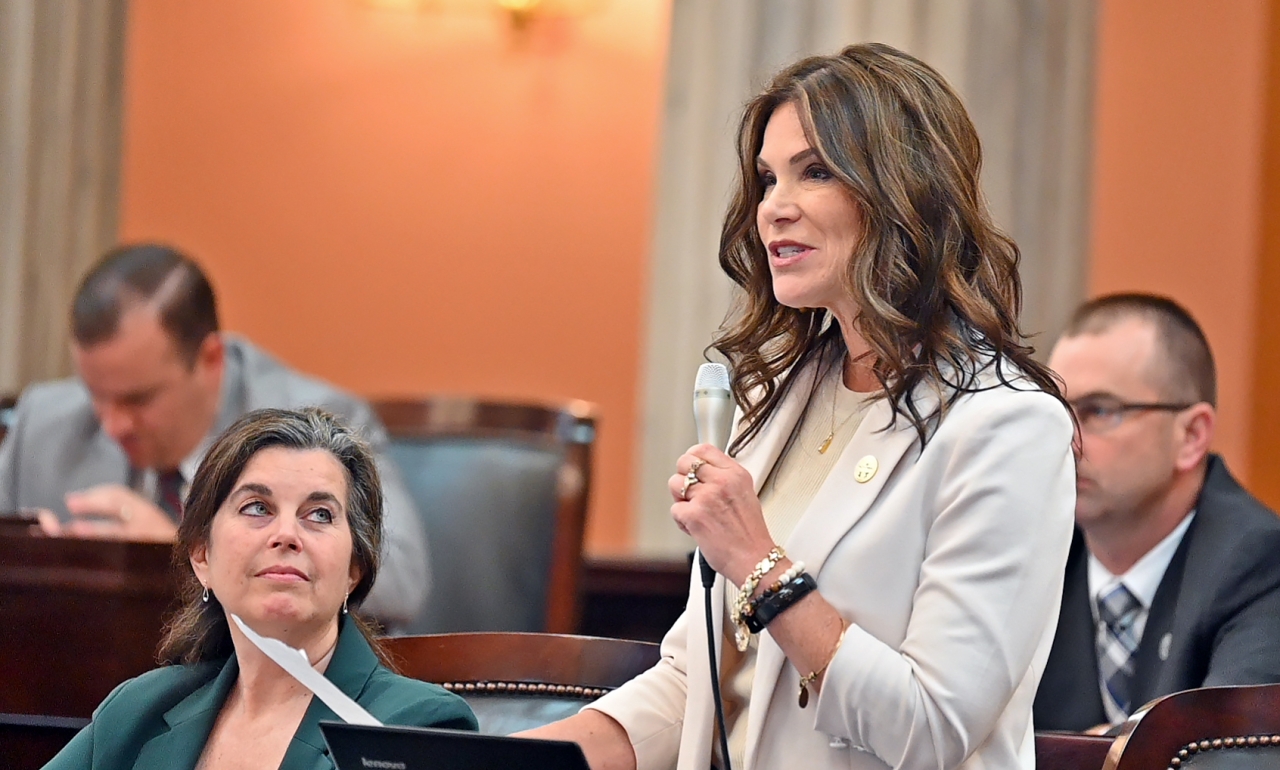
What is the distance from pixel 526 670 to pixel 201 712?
0.47 meters

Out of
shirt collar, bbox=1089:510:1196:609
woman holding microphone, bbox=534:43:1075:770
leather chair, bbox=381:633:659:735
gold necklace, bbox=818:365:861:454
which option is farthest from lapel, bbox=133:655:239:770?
shirt collar, bbox=1089:510:1196:609

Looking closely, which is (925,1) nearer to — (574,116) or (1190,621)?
(1190,621)

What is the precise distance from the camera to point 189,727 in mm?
1892

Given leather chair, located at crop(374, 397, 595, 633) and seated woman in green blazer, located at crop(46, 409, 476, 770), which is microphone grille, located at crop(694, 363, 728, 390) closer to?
seated woman in green blazer, located at crop(46, 409, 476, 770)

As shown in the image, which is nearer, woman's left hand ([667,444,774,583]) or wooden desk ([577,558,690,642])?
woman's left hand ([667,444,774,583])

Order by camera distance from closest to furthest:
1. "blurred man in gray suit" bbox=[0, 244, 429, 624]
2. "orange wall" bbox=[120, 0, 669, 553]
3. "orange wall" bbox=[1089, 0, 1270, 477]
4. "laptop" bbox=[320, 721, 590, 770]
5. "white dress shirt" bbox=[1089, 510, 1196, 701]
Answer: "laptop" bbox=[320, 721, 590, 770] < "white dress shirt" bbox=[1089, 510, 1196, 701] < "blurred man in gray suit" bbox=[0, 244, 429, 624] < "orange wall" bbox=[1089, 0, 1270, 477] < "orange wall" bbox=[120, 0, 669, 553]

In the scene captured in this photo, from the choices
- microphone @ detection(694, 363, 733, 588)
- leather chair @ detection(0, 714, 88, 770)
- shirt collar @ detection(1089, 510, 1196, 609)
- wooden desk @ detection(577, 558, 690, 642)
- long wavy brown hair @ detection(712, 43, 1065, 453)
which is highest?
long wavy brown hair @ detection(712, 43, 1065, 453)

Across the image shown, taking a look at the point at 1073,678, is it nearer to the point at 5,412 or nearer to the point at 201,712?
the point at 201,712

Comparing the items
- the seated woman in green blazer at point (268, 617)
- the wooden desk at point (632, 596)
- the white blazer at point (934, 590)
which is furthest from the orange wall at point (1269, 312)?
the seated woman in green blazer at point (268, 617)

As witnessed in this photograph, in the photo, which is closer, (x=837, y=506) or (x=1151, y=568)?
(x=837, y=506)

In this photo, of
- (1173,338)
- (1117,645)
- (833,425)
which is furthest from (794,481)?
(1173,338)

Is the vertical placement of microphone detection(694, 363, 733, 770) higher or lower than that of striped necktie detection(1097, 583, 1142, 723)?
higher

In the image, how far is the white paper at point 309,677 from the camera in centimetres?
177

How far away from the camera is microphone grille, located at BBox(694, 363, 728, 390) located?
1.73 m
